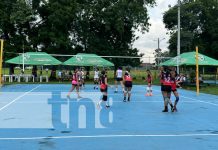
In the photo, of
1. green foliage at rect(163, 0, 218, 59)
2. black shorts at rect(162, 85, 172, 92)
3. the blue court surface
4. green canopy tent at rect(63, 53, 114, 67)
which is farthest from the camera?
green foliage at rect(163, 0, 218, 59)

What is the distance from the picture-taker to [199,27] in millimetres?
69875

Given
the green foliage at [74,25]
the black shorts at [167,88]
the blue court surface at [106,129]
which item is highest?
the green foliage at [74,25]

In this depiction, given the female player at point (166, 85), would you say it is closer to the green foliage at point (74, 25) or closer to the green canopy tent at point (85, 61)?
the green canopy tent at point (85, 61)

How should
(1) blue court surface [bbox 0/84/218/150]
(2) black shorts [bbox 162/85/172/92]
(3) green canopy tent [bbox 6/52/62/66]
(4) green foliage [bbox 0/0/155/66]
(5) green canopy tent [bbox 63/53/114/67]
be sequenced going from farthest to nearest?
1. (4) green foliage [bbox 0/0/155/66]
2. (5) green canopy tent [bbox 63/53/114/67]
3. (3) green canopy tent [bbox 6/52/62/66]
4. (2) black shorts [bbox 162/85/172/92]
5. (1) blue court surface [bbox 0/84/218/150]

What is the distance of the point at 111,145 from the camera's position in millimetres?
9656

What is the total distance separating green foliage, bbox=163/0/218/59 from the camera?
Answer: 215 ft

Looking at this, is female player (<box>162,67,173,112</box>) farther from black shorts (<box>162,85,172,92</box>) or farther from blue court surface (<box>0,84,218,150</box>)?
blue court surface (<box>0,84,218,150</box>)

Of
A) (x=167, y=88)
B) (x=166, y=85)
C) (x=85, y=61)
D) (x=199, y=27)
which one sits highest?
(x=199, y=27)

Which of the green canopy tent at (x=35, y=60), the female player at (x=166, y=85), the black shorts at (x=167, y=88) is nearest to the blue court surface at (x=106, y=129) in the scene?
the female player at (x=166, y=85)

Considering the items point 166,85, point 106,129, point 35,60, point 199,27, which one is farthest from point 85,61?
point 106,129

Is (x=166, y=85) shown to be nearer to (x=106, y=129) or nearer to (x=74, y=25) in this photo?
(x=106, y=129)

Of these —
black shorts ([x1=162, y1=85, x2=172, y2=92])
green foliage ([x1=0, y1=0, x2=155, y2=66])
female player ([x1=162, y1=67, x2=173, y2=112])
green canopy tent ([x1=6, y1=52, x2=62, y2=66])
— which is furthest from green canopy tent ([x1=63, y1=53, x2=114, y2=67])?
black shorts ([x1=162, y1=85, x2=172, y2=92])

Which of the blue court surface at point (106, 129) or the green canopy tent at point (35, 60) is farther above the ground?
the green canopy tent at point (35, 60)

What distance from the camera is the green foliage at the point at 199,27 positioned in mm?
65562
